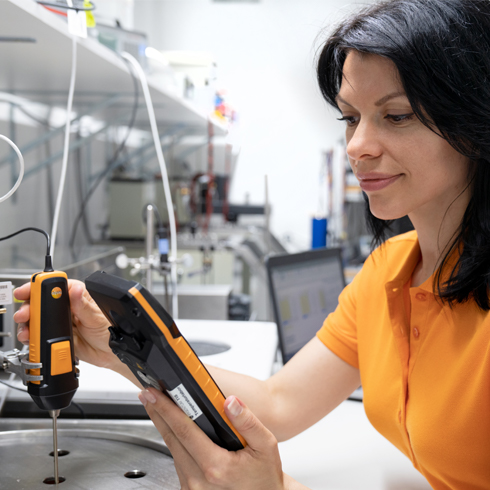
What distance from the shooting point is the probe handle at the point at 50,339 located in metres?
0.64

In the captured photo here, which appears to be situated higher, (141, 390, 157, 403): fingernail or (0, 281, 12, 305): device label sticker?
(0, 281, 12, 305): device label sticker

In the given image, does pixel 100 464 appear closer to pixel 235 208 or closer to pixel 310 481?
pixel 310 481

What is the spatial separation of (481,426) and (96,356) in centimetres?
62

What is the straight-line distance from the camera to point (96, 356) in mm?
867

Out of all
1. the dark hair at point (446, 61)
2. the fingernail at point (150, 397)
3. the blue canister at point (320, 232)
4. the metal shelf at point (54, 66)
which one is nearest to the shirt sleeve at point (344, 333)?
the dark hair at point (446, 61)

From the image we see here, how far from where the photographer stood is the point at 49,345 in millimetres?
644

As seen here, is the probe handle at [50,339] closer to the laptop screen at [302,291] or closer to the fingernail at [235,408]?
the fingernail at [235,408]

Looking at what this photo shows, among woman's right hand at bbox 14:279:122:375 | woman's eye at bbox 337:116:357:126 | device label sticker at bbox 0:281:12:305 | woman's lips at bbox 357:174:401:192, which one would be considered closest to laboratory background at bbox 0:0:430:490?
device label sticker at bbox 0:281:12:305

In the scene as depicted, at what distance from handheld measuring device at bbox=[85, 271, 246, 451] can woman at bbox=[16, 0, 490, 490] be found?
2cm

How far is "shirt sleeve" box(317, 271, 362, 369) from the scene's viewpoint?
1040 millimetres

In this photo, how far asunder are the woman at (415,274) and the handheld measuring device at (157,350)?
0.02m

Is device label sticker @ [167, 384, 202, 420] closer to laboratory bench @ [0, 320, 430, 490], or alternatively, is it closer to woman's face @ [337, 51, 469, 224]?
laboratory bench @ [0, 320, 430, 490]

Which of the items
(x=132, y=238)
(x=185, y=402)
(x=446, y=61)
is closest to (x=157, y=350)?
(x=185, y=402)

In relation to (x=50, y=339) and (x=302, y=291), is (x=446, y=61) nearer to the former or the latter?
(x=50, y=339)
